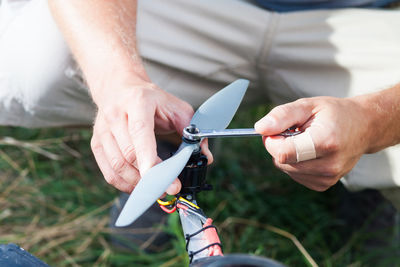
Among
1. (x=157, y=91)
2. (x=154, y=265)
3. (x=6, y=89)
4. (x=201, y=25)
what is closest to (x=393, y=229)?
(x=154, y=265)

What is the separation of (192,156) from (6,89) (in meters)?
0.82

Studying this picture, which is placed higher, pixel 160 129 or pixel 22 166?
pixel 160 129

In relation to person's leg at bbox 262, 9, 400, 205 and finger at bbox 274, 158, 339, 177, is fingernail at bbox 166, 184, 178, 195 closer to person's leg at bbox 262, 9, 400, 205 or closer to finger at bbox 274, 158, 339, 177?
finger at bbox 274, 158, 339, 177

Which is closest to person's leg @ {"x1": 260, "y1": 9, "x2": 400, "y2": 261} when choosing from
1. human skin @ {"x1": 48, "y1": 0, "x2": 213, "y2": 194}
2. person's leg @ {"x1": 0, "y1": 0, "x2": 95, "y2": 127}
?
human skin @ {"x1": 48, "y1": 0, "x2": 213, "y2": 194}

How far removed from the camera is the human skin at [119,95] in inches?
34.9

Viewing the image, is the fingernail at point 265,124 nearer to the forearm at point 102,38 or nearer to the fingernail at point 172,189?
the fingernail at point 172,189

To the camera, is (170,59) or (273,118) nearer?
(273,118)

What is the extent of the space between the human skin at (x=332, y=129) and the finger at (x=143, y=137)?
0.67 feet

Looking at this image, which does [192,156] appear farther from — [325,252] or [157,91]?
[325,252]

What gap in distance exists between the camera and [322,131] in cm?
87

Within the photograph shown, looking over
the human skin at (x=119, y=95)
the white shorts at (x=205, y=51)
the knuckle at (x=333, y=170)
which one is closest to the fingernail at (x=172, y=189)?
the human skin at (x=119, y=95)

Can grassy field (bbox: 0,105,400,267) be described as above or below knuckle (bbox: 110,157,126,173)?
below

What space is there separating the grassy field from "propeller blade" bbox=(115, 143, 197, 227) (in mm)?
529

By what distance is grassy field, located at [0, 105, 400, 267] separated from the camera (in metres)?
1.52
